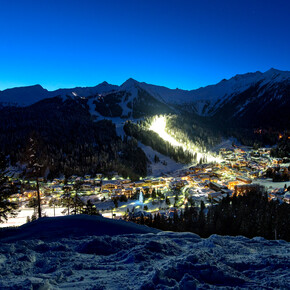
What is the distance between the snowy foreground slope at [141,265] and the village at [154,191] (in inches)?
1356

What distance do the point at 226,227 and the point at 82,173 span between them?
81341 mm

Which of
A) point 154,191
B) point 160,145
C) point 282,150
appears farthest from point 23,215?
point 282,150

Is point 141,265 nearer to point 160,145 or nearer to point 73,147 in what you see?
point 73,147

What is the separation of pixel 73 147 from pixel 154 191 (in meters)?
78.7

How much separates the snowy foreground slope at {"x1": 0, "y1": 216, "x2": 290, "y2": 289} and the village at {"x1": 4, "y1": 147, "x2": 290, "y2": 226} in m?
34.4

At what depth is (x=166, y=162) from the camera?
131375mm

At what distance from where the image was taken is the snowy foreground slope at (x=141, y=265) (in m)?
5.50

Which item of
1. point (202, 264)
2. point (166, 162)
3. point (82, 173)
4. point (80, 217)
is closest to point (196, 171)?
point (166, 162)

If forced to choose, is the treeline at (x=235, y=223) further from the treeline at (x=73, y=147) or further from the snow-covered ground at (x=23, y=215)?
the treeline at (x=73, y=147)

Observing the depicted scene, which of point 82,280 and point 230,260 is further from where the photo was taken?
point 230,260

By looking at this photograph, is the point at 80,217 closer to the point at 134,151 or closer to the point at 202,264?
the point at 202,264

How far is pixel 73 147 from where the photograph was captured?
12812 cm

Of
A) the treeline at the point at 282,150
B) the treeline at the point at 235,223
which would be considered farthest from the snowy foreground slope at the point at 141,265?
the treeline at the point at 282,150

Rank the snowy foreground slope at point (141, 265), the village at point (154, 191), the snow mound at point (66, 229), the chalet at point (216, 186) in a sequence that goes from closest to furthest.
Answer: the snowy foreground slope at point (141, 265) < the snow mound at point (66, 229) < the village at point (154, 191) < the chalet at point (216, 186)
